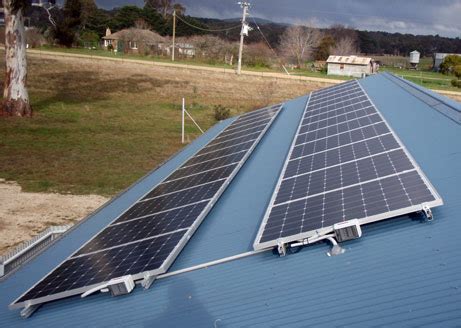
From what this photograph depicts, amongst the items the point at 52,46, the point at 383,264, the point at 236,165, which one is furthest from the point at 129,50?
the point at 383,264

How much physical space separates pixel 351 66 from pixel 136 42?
42.9 meters

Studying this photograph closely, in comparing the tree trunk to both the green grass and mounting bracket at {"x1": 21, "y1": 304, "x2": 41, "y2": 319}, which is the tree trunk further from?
mounting bracket at {"x1": 21, "y1": 304, "x2": 41, "y2": 319}

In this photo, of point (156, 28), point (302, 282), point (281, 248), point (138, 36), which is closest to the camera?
point (302, 282)

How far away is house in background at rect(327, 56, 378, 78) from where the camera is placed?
74.9 meters

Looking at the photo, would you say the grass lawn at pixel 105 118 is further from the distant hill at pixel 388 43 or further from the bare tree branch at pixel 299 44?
the distant hill at pixel 388 43

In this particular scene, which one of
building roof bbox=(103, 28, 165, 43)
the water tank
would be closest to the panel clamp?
building roof bbox=(103, 28, 165, 43)

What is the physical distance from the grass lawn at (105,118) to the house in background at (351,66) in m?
18.7

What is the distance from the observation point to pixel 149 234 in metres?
8.88

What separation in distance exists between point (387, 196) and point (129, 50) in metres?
90.7

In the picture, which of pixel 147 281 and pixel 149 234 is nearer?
pixel 147 281

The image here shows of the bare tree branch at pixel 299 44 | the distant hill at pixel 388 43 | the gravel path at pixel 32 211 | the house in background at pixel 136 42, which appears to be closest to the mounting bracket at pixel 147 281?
the gravel path at pixel 32 211

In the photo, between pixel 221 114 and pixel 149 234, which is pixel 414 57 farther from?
pixel 149 234

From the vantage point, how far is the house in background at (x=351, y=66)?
7494 cm

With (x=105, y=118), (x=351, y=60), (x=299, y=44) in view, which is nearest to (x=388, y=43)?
(x=299, y=44)
